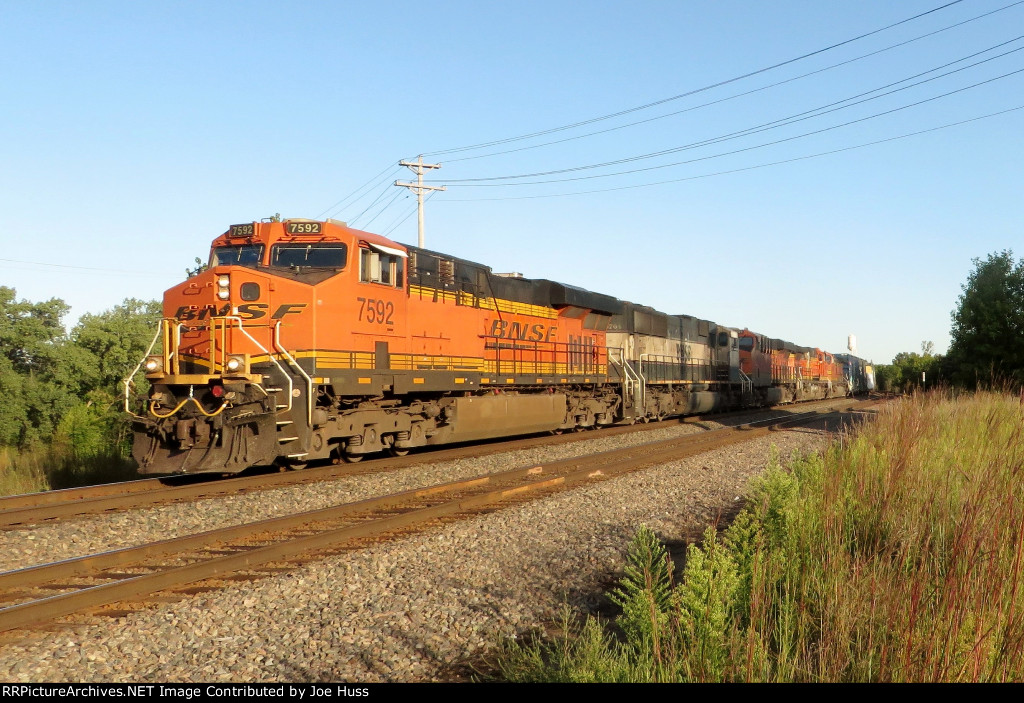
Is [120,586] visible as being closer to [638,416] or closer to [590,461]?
[590,461]

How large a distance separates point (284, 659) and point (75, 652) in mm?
1255

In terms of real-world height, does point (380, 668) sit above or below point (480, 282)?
below

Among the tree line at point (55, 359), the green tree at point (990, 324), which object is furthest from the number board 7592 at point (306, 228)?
the green tree at point (990, 324)

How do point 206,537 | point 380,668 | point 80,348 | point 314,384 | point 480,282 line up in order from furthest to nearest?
point 80,348
point 480,282
point 314,384
point 206,537
point 380,668

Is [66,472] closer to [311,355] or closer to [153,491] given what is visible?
[153,491]

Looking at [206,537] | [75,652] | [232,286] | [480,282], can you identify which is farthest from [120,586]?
[480,282]

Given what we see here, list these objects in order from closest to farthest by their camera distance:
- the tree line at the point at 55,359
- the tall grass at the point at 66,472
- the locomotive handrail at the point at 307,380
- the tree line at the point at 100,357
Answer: the locomotive handrail at the point at 307,380
the tall grass at the point at 66,472
the tree line at the point at 100,357
the tree line at the point at 55,359

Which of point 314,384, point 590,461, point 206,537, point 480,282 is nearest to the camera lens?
point 206,537

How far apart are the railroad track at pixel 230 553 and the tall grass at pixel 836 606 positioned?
118 inches

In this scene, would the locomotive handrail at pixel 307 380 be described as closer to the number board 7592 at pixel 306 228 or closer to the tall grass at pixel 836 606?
the number board 7592 at pixel 306 228

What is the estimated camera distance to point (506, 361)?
55.6 ft

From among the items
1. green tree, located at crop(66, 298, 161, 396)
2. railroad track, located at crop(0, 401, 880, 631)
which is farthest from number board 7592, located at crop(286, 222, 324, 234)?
green tree, located at crop(66, 298, 161, 396)

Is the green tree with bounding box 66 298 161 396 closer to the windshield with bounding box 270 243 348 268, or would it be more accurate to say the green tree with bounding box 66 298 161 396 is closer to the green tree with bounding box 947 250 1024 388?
the windshield with bounding box 270 243 348 268

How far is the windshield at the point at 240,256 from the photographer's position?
11938mm
